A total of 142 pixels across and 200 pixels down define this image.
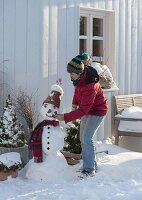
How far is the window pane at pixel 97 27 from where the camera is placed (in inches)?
363

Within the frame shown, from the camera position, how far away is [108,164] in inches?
281

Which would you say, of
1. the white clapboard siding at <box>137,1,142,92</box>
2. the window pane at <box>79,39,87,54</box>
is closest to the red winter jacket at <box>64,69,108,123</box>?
the window pane at <box>79,39,87,54</box>

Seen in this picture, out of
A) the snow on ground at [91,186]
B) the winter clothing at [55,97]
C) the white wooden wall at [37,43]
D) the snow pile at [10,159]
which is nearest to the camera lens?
the snow on ground at [91,186]

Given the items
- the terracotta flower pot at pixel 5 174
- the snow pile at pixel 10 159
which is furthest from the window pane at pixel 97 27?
the terracotta flower pot at pixel 5 174

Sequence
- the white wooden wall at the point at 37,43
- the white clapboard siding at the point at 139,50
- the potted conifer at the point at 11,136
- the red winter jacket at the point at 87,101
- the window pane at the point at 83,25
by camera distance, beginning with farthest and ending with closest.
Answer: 1. the white clapboard siding at the point at 139,50
2. the window pane at the point at 83,25
3. the white wooden wall at the point at 37,43
4. the potted conifer at the point at 11,136
5. the red winter jacket at the point at 87,101

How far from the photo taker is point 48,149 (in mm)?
6484

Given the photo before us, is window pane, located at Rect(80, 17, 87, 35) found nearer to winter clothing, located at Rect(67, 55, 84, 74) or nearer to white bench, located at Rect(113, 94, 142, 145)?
white bench, located at Rect(113, 94, 142, 145)

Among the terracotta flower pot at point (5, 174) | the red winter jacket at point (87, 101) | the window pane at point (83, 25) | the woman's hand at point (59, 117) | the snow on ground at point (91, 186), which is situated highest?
the window pane at point (83, 25)

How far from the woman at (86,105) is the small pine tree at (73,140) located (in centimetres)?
84

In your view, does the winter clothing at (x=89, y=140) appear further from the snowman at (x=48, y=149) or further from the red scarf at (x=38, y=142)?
the red scarf at (x=38, y=142)

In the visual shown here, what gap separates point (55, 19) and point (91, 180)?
118 inches

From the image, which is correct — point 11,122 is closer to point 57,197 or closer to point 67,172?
point 67,172

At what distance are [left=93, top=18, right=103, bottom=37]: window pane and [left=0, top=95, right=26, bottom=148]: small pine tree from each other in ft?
9.73

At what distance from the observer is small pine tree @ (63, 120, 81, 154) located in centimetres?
750
